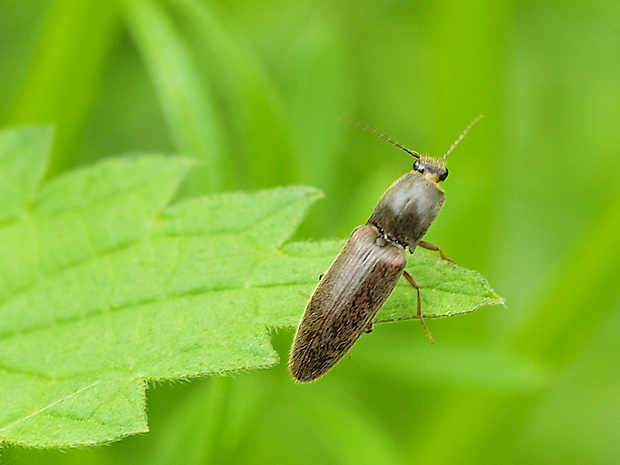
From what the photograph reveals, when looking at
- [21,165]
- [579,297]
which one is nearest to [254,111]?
[21,165]

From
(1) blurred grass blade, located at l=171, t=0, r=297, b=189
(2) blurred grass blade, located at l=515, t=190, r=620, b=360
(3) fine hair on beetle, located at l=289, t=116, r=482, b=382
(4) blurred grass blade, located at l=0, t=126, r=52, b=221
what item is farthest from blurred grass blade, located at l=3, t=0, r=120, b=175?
(2) blurred grass blade, located at l=515, t=190, r=620, b=360

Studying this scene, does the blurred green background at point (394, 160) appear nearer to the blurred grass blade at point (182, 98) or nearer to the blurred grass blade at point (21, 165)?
the blurred grass blade at point (182, 98)

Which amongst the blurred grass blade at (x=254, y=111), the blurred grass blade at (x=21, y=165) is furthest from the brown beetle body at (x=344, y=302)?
the blurred grass blade at (x=21, y=165)

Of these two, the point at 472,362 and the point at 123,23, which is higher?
the point at 123,23

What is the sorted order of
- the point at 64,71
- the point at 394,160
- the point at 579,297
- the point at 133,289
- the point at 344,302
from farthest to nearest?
1. the point at 394,160
2. the point at 64,71
3. the point at 579,297
4. the point at 344,302
5. the point at 133,289

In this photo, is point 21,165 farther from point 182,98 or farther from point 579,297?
point 579,297

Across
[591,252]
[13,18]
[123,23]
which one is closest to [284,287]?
[591,252]

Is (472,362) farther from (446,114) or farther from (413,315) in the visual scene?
(446,114)
